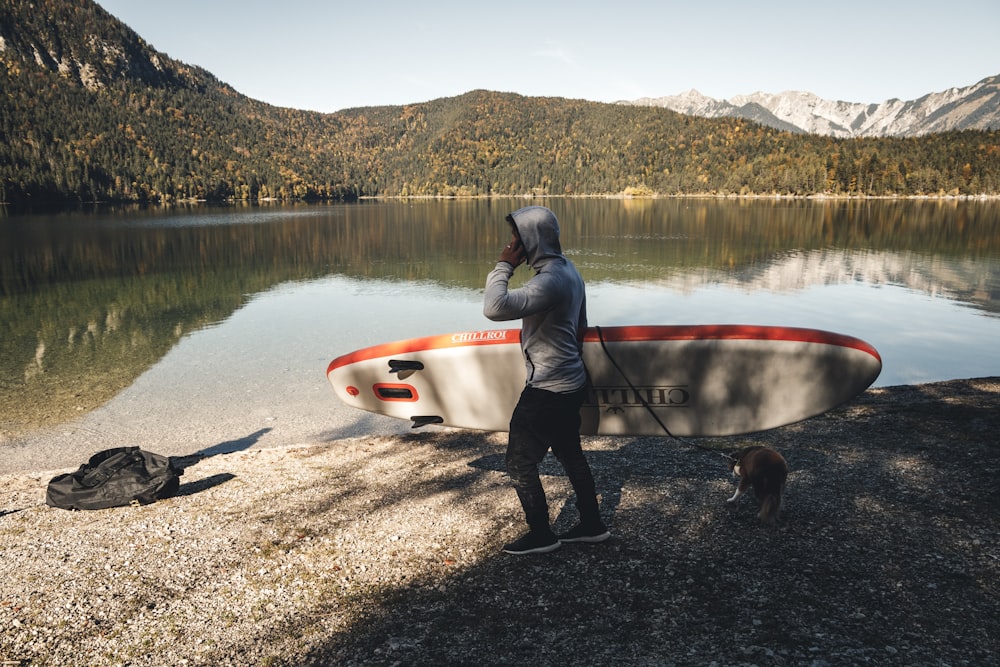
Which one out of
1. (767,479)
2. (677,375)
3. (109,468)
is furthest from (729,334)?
(109,468)

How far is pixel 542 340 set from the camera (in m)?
4.09

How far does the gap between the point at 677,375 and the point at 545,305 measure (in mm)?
3567

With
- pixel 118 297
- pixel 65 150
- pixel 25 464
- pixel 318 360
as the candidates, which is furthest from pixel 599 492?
pixel 65 150

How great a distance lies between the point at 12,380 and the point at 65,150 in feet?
621

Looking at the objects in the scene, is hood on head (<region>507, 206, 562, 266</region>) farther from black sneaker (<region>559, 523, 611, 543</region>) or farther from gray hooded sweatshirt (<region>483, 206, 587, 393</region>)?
black sneaker (<region>559, 523, 611, 543</region>)

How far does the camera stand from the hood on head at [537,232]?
399 centimetres

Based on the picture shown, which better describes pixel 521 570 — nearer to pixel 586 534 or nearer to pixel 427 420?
pixel 586 534

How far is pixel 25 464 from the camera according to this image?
852 centimetres

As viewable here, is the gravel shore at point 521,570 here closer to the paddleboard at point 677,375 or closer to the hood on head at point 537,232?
the paddleboard at point 677,375

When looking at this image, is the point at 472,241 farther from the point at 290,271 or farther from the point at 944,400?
the point at 944,400

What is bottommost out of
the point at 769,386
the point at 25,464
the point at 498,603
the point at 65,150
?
the point at 25,464

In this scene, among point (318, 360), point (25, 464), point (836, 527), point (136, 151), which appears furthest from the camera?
point (136, 151)

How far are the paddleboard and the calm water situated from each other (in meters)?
4.48

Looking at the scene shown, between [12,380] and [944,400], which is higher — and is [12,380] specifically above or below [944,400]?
below
